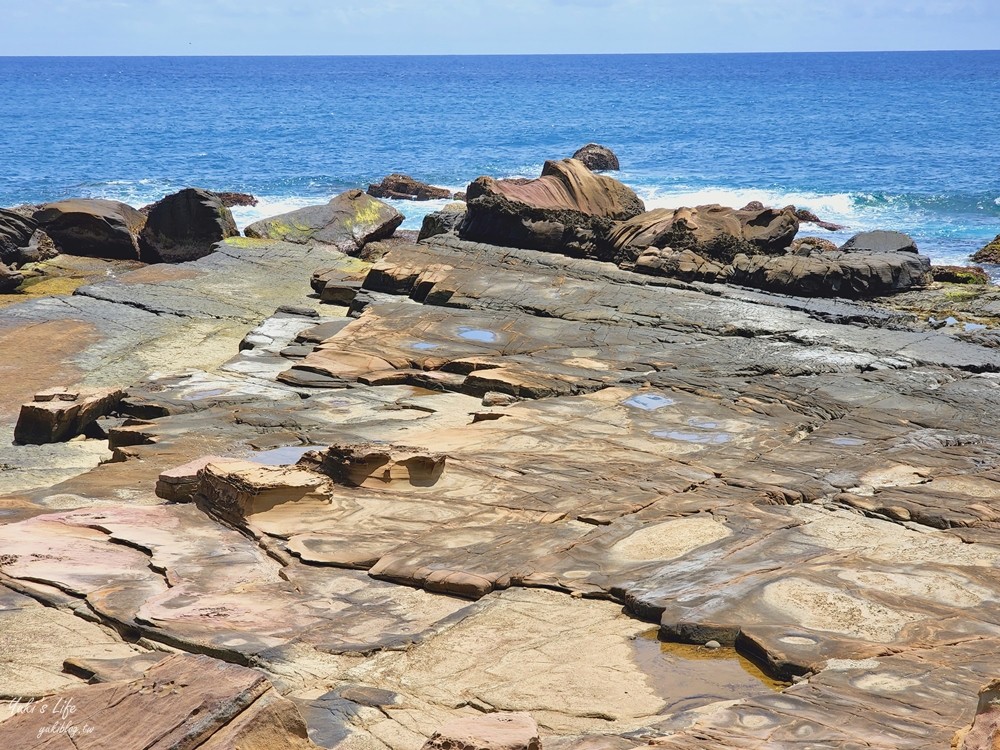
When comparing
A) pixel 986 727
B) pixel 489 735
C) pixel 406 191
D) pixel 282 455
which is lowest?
pixel 406 191

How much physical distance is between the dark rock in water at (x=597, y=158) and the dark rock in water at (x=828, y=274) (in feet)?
96.1

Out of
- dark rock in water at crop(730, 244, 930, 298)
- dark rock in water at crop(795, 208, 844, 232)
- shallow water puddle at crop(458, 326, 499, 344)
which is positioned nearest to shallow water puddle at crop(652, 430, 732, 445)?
shallow water puddle at crop(458, 326, 499, 344)

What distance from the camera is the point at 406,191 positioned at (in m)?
37.1

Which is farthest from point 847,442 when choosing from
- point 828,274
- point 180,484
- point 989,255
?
point 989,255

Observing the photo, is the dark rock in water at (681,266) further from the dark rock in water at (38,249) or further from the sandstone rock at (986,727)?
the dark rock in water at (38,249)

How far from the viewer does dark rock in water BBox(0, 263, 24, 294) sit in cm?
1895

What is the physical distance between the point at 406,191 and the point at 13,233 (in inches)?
682

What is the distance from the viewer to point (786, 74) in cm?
13075

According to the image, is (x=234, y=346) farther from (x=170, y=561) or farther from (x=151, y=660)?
(x=151, y=660)

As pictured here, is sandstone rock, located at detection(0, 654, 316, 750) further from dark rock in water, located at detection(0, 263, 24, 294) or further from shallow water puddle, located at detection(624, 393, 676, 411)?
dark rock in water, located at detection(0, 263, 24, 294)

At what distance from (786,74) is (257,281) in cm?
12275

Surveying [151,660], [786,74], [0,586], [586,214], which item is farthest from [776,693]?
[786,74]

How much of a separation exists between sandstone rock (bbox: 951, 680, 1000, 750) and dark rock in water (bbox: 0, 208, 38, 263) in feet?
64.6

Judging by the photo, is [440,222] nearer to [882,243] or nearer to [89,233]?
[89,233]
